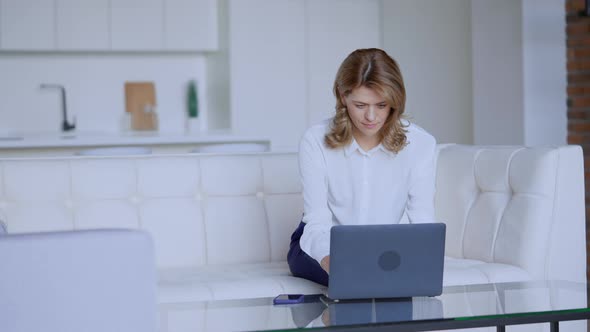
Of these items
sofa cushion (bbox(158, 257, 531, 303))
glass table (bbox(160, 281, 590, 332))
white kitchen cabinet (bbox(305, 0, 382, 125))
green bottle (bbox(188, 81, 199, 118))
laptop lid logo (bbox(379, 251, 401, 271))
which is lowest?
sofa cushion (bbox(158, 257, 531, 303))

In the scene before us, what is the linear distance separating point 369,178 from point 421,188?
0.17 metres

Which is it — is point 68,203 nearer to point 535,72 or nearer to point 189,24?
point 535,72

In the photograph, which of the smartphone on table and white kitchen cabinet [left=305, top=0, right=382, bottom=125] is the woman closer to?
the smartphone on table

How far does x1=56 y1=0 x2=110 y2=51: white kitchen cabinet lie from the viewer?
6.41m

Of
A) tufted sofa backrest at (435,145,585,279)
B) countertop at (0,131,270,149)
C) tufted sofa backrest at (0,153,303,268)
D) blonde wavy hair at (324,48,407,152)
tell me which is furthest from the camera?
countertop at (0,131,270,149)

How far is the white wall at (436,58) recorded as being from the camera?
20.5 ft

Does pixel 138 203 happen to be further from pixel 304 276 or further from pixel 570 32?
pixel 570 32

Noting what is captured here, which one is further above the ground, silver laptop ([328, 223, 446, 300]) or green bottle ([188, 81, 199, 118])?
green bottle ([188, 81, 199, 118])

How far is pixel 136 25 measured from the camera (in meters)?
6.55

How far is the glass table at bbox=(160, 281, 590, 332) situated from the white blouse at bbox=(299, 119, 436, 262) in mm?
695

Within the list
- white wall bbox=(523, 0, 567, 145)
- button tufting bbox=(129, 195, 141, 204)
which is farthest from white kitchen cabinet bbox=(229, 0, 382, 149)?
button tufting bbox=(129, 195, 141, 204)

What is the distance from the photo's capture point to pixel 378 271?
2.07 meters

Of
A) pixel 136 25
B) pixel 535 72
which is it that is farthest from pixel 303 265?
pixel 136 25

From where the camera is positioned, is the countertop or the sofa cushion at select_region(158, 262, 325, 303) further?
the countertop
